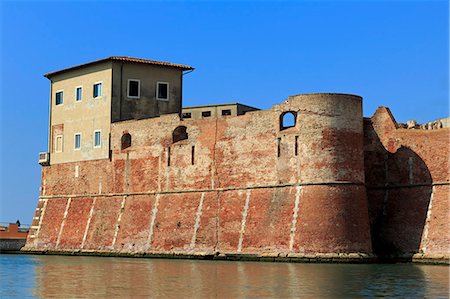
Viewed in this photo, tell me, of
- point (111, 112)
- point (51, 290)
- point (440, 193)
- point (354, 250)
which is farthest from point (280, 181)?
point (51, 290)

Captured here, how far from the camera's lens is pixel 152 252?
37250mm

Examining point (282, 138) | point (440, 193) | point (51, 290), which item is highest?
point (282, 138)

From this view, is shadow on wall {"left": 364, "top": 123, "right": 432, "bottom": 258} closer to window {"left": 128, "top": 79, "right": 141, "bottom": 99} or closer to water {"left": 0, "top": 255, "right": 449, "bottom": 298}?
water {"left": 0, "top": 255, "right": 449, "bottom": 298}

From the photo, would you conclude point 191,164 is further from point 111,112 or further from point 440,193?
point 440,193

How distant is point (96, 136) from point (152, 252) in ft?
29.1

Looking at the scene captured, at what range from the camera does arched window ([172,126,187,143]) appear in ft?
127

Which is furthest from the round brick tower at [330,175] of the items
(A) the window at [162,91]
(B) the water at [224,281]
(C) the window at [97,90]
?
(C) the window at [97,90]

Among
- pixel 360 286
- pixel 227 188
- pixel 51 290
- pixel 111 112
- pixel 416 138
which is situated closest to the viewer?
pixel 51 290

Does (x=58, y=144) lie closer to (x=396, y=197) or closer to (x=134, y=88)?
(x=134, y=88)

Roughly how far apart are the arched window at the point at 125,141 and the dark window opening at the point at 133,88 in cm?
264

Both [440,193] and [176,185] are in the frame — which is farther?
[176,185]

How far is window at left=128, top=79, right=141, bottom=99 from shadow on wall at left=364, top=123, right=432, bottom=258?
45.8ft

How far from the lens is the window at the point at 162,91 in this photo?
1698 inches

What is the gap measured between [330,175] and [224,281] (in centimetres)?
1117
